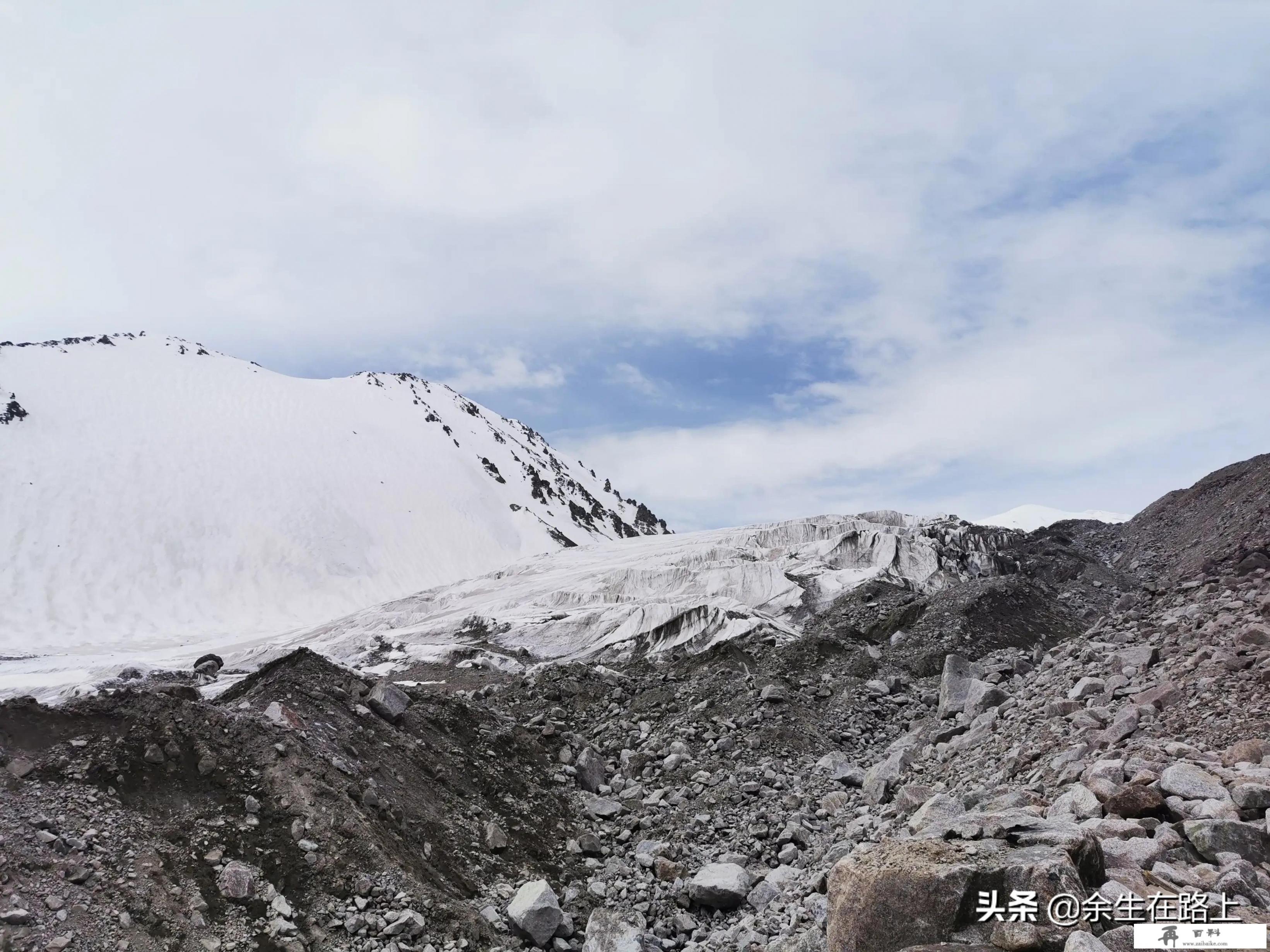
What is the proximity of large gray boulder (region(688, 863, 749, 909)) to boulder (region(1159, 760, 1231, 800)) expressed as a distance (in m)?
4.73

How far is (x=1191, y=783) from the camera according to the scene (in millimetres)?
6070

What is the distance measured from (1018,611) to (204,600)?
36.0m

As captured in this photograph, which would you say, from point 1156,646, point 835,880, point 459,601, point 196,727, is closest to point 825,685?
point 1156,646

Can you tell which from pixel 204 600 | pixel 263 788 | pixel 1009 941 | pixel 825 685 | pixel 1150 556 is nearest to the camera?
pixel 1009 941

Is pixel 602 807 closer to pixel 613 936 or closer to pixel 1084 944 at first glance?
pixel 613 936

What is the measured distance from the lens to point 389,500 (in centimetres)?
5194

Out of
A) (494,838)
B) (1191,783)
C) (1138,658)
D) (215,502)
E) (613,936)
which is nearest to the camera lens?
(1191,783)

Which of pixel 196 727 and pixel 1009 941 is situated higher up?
pixel 196 727

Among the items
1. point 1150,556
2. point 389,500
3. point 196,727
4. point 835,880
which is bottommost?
point 835,880

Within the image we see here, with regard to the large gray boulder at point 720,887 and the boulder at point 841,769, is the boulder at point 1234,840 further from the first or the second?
the boulder at point 841,769

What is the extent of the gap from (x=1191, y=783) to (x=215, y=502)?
47771 millimetres

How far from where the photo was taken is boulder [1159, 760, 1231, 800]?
19.4 ft

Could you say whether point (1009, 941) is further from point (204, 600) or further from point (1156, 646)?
point (204, 600)

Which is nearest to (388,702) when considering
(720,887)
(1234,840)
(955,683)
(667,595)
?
(720,887)
